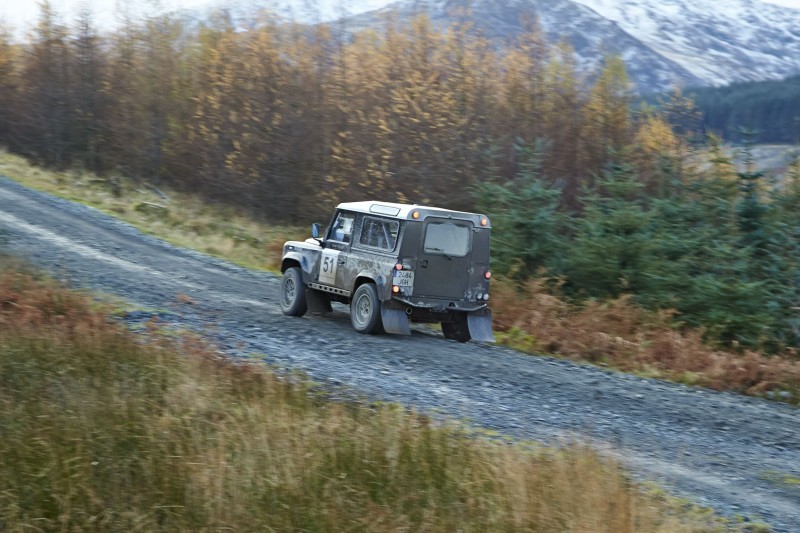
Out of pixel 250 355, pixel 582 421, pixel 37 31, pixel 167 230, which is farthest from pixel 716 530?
pixel 37 31

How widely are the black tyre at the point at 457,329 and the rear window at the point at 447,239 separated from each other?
1.10m

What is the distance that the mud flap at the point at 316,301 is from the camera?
45.5ft

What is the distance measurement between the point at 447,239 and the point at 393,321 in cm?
149

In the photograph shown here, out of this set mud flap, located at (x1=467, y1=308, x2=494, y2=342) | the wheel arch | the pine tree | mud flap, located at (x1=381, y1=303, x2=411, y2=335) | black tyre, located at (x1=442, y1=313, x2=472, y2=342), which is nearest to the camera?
mud flap, located at (x1=381, y1=303, x2=411, y2=335)

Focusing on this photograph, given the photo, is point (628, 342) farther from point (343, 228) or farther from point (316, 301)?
point (316, 301)

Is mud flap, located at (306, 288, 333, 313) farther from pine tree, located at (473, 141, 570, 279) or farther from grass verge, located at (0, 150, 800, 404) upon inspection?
pine tree, located at (473, 141, 570, 279)

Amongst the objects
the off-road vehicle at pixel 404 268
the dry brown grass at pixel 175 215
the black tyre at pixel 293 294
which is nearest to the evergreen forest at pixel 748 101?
the dry brown grass at pixel 175 215

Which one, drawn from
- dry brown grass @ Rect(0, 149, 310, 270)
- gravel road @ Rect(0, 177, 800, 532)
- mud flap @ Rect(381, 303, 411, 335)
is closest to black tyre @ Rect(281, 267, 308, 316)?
gravel road @ Rect(0, 177, 800, 532)

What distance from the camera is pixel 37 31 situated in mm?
37875

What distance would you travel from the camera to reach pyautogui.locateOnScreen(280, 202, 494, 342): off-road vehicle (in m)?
12.3

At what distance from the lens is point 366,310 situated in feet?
41.7

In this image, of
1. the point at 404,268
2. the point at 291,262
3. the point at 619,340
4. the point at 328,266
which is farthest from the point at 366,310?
the point at 619,340

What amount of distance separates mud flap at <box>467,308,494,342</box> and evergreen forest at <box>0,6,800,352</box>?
304 centimetres

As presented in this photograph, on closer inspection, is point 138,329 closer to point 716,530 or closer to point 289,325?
point 289,325
